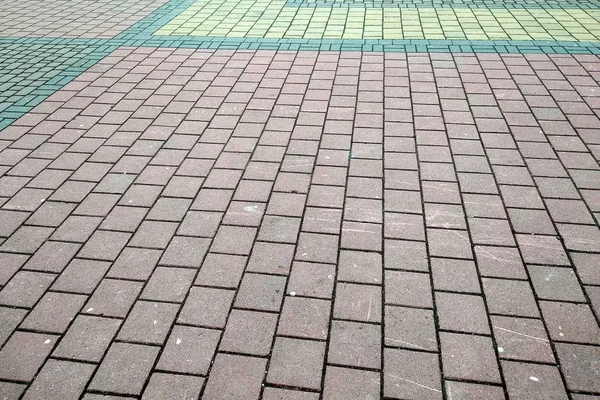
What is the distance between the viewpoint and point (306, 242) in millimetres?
3244

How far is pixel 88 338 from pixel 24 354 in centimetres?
33

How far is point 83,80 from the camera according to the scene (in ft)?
19.4

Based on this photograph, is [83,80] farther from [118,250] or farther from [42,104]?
[118,250]

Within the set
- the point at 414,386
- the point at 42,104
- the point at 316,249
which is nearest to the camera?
the point at 414,386

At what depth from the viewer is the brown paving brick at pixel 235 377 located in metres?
2.30

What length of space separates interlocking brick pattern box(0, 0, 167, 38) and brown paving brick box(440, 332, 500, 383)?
7058 mm

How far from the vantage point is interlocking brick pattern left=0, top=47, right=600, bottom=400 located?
243cm

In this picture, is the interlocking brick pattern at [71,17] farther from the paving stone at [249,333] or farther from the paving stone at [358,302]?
the paving stone at [358,302]

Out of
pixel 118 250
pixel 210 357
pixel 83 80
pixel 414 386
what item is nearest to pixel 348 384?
pixel 414 386

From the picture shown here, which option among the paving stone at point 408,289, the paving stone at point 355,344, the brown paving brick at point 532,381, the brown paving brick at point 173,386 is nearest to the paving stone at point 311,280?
the paving stone at point 355,344

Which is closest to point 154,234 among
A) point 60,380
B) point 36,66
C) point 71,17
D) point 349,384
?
point 60,380

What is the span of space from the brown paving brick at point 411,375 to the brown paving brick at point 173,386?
0.96m

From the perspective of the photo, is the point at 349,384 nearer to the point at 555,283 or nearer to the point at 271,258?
the point at 271,258

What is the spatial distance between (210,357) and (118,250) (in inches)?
46.7
